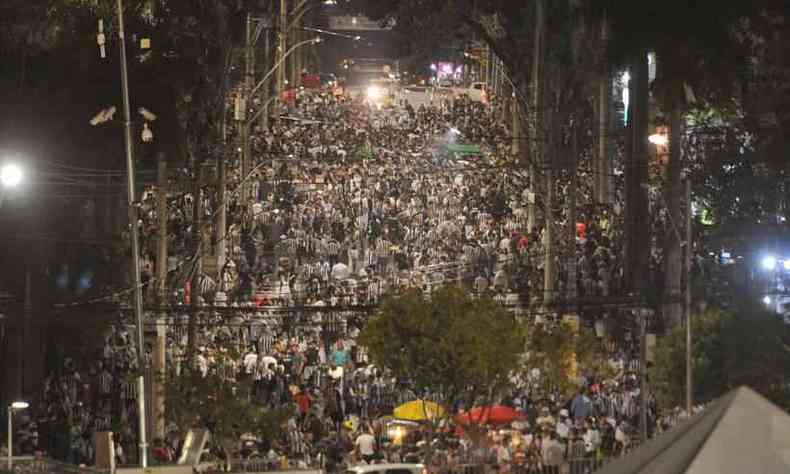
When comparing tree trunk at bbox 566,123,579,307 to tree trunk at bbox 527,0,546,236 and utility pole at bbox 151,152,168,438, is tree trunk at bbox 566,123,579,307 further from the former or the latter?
utility pole at bbox 151,152,168,438

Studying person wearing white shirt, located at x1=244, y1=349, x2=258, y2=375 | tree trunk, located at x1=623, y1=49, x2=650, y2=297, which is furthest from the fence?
tree trunk, located at x1=623, y1=49, x2=650, y2=297

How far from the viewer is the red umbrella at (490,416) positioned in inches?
1141

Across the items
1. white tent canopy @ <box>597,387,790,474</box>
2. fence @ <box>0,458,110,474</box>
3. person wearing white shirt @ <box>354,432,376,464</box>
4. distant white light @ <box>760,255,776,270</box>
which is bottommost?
person wearing white shirt @ <box>354,432,376,464</box>

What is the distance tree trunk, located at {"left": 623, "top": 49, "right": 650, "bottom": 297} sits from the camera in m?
37.4

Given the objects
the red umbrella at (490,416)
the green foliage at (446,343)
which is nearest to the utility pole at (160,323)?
the green foliage at (446,343)

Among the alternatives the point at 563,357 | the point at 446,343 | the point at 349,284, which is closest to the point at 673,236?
the point at 563,357

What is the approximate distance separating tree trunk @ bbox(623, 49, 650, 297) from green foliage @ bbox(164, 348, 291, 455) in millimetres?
10909

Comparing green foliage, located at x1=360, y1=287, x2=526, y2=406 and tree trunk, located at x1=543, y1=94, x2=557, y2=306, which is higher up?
tree trunk, located at x1=543, y1=94, x2=557, y2=306

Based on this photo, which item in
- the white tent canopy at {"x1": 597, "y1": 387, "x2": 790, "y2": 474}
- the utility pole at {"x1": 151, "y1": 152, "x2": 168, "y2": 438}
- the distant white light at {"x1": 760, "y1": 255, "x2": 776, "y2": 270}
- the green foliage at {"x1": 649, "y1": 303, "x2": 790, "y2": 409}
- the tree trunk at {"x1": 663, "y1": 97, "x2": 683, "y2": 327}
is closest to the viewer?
the white tent canopy at {"x1": 597, "y1": 387, "x2": 790, "y2": 474}

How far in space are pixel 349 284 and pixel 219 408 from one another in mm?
12530

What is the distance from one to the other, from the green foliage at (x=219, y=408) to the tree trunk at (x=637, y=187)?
10909 mm

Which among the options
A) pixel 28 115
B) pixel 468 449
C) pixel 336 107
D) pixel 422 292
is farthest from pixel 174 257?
pixel 336 107

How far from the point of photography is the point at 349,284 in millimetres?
39906

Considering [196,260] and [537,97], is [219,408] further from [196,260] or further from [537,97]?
[537,97]
